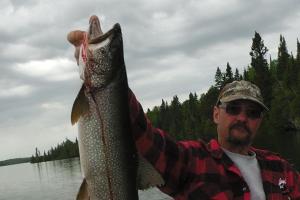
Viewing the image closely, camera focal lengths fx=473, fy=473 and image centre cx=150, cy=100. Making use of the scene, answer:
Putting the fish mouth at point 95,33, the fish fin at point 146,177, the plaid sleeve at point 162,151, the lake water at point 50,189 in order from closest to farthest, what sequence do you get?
the fish mouth at point 95,33 < the fish fin at point 146,177 < the plaid sleeve at point 162,151 < the lake water at point 50,189

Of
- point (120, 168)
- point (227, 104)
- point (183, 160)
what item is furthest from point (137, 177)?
point (227, 104)

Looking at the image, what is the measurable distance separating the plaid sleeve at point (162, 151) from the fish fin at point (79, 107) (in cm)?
64

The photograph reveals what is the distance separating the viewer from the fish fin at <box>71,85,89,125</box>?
138 inches

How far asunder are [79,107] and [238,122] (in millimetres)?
2265

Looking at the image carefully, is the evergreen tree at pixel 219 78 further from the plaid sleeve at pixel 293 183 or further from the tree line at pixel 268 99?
the plaid sleeve at pixel 293 183

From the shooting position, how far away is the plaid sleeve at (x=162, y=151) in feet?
13.9

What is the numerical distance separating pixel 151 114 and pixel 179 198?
15651cm

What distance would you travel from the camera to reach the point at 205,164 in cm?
495

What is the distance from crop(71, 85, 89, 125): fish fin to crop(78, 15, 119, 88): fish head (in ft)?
0.32

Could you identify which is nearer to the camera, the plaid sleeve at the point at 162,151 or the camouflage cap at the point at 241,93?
the plaid sleeve at the point at 162,151

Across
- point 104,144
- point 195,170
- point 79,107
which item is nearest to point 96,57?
point 79,107

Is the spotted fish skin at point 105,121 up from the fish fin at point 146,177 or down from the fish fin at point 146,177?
up

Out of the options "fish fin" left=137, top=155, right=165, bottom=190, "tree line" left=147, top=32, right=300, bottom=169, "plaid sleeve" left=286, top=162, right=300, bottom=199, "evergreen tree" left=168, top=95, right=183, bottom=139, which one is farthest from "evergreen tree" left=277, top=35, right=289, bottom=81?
"fish fin" left=137, top=155, right=165, bottom=190

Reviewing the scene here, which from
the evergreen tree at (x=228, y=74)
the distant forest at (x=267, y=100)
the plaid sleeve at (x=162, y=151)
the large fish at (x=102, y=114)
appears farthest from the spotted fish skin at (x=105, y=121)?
the evergreen tree at (x=228, y=74)
